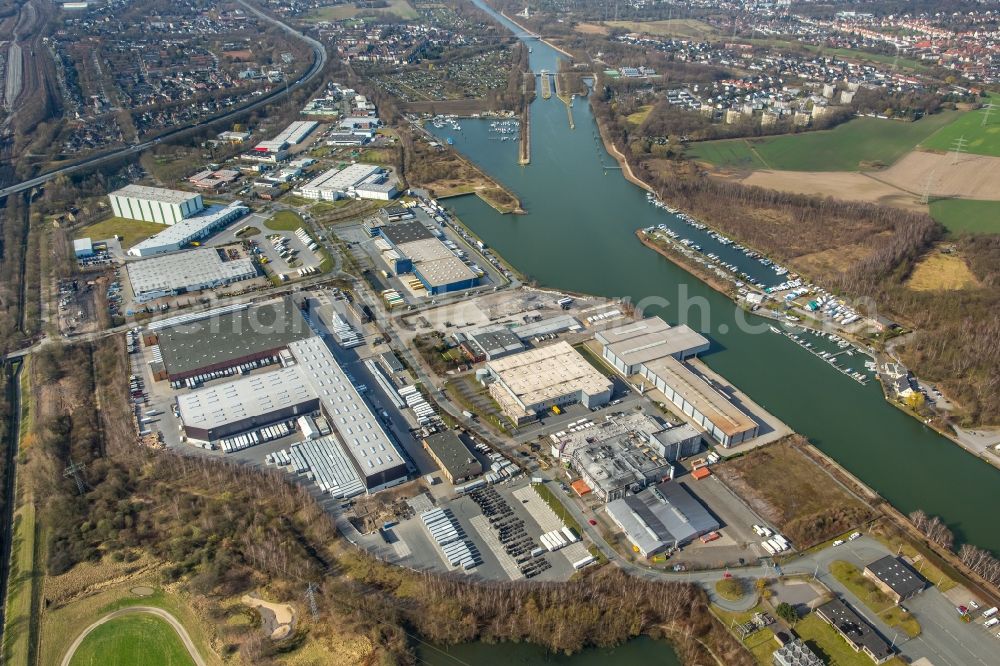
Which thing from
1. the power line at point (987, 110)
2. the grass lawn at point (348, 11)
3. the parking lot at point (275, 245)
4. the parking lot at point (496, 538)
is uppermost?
the grass lawn at point (348, 11)

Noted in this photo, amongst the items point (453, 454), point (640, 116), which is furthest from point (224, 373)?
point (640, 116)

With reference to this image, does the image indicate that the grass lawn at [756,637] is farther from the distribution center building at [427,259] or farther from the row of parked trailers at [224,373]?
the distribution center building at [427,259]

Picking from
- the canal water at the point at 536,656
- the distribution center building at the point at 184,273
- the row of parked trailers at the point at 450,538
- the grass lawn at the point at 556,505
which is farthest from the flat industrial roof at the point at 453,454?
the distribution center building at the point at 184,273

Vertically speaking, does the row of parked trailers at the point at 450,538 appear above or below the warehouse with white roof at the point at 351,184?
below

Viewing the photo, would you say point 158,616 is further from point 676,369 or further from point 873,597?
point 676,369

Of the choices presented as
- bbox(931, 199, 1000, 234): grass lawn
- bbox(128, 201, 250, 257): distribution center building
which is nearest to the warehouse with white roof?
bbox(128, 201, 250, 257): distribution center building

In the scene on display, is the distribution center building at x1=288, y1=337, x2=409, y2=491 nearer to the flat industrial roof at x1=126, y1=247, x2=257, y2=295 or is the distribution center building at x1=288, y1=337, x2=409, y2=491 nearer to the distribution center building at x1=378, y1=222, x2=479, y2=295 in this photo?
the distribution center building at x1=378, y1=222, x2=479, y2=295

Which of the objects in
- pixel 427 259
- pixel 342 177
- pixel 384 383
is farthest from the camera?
pixel 342 177
